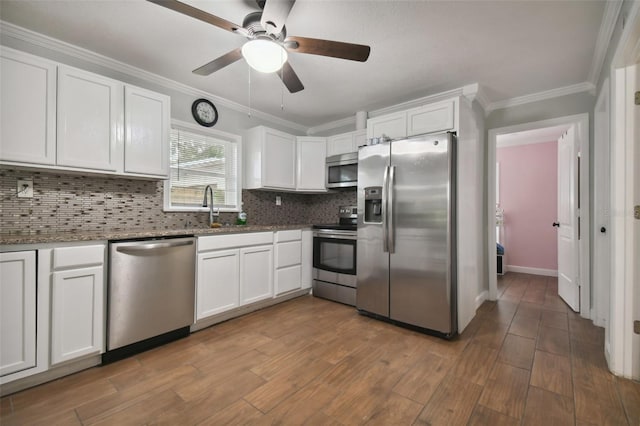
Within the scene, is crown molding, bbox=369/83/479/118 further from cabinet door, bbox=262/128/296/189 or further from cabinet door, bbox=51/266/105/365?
cabinet door, bbox=51/266/105/365

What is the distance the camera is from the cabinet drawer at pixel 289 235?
3348 millimetres

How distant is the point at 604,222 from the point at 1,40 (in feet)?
17.6

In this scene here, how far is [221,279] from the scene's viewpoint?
2730mm

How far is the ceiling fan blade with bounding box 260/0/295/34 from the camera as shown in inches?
57.8

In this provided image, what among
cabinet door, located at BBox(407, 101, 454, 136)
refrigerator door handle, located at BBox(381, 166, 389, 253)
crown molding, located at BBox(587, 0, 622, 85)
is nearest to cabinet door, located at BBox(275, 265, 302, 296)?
refrigerator door handle, located at BBox(381, 166, 389, 253)

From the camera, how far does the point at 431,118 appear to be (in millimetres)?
2719

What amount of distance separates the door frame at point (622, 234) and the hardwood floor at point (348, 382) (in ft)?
0.60

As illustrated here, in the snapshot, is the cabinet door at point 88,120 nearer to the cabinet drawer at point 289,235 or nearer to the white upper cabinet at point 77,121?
the white upper cabinet at point 77,121

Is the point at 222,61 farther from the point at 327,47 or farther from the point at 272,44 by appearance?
the point at 327,47

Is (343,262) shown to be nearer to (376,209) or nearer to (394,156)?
(376,209)

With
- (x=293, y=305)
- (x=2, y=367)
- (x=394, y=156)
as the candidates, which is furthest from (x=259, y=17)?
(x=293, y=305)

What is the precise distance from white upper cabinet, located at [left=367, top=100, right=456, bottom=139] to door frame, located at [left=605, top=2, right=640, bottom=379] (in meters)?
1.06

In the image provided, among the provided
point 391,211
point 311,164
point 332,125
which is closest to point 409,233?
point 391,211

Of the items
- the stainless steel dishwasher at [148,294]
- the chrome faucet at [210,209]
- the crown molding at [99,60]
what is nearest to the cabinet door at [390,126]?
the crown molding at [99,60]
